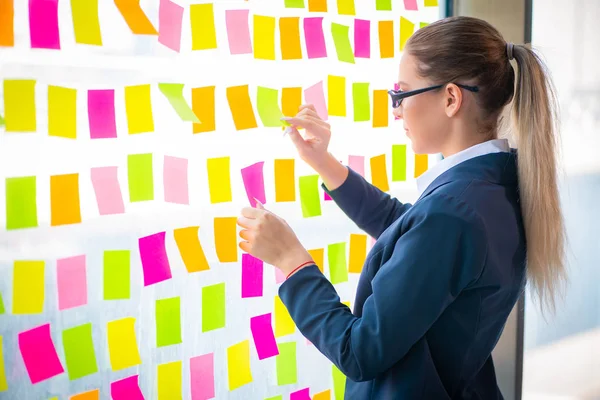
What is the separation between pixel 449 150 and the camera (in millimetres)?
1088

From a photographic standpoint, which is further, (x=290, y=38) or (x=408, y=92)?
(x=290, y=38)

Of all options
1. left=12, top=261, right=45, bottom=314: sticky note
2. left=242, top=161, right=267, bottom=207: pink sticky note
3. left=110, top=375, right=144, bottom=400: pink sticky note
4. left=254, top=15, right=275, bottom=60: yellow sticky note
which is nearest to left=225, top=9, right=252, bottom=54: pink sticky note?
left=254, top=15, right=275, bottom=60: yellow sticky note

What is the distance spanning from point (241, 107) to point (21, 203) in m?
0.49

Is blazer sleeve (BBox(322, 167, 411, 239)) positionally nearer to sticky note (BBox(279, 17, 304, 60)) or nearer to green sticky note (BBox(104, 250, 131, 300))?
sticky note (BBox(279, 17, 304, 60))

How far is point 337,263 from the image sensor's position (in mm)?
1458

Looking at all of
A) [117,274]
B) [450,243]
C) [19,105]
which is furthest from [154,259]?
[450,243]

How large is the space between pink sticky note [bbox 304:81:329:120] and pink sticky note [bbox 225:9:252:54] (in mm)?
185

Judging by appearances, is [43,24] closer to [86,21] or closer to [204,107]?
[86,21]

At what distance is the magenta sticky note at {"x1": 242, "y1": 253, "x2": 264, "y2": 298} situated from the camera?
4.26 feet

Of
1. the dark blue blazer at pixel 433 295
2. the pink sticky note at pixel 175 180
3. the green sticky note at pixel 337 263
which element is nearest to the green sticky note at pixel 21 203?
the pink sticky note at pixel 175 180

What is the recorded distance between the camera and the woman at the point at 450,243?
3.01 feet

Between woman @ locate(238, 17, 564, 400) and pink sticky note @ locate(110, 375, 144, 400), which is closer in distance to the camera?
woman @ locate(238, 17, 564, 400)

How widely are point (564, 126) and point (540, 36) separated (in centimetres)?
28

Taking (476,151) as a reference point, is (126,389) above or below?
below
